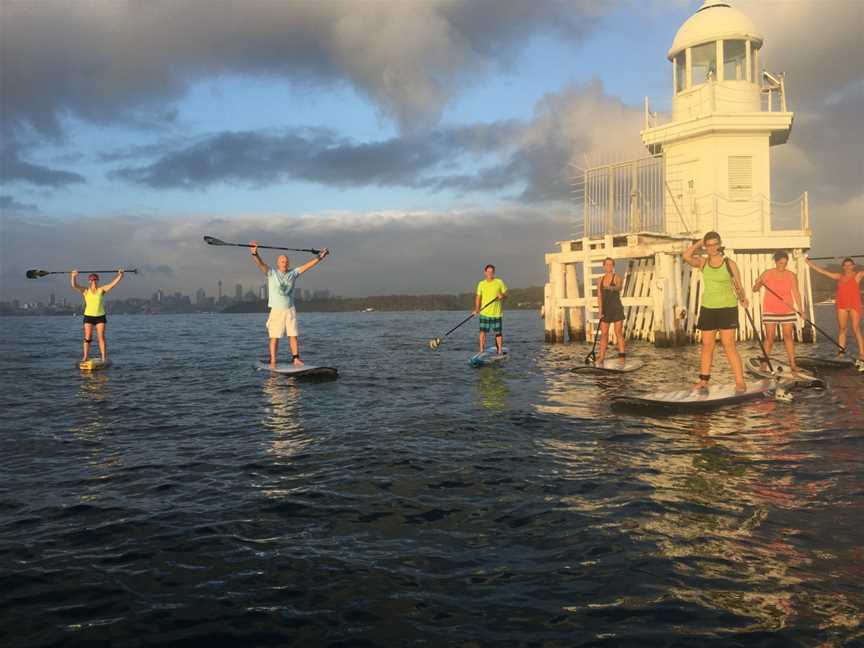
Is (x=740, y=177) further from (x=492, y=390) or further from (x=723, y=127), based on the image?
(x=492, y=390)

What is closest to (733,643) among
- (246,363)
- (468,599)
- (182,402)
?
(468,599)

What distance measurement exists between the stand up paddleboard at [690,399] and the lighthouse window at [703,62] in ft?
60.2

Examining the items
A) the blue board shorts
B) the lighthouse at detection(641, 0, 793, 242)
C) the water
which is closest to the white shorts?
the water

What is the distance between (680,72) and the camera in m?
25.1

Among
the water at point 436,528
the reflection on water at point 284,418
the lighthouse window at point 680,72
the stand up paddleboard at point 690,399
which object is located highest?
the lighthouse window at point 680,72

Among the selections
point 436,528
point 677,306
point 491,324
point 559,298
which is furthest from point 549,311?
point 436,528

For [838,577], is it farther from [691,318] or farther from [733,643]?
[691,318]

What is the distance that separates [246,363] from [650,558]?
1793cm

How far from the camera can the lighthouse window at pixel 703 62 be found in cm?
2436

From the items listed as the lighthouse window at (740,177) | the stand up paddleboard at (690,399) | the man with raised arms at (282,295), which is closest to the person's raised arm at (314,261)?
the man with raised arms at (282,295)

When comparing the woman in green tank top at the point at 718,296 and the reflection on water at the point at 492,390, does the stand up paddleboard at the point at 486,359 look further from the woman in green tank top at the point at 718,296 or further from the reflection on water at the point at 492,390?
the woman in green tank top at the point at 718,296

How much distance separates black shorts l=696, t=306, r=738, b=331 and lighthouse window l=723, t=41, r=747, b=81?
1817cm

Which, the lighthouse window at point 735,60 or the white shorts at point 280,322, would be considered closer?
the white shorts at point 280,322

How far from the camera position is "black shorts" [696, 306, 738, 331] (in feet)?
32.3
